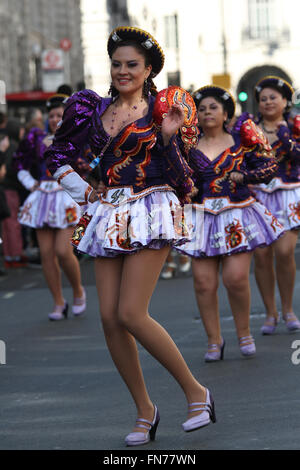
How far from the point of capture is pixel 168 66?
73.4 m

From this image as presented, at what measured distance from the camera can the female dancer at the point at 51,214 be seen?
33.9 ft

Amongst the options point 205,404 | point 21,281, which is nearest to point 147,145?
point 205,404

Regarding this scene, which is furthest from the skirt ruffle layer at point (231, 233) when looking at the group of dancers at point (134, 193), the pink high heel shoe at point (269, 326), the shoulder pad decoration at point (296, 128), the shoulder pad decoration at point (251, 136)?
the group of dancers at point (134, 193)

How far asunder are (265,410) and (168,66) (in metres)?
68.3

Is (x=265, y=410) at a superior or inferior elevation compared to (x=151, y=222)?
inferior

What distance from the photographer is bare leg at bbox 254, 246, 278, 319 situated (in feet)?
29.9

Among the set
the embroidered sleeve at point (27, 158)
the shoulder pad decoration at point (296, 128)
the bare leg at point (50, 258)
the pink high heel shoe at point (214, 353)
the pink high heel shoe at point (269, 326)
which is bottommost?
the pink high heel shoe at point (269, 326)

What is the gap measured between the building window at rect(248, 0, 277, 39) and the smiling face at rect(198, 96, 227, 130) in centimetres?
6498

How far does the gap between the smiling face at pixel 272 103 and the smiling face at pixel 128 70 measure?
12.2 feet

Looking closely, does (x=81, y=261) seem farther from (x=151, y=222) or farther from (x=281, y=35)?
(x=281, y=35)

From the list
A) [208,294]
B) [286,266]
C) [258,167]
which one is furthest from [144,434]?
[286,266]

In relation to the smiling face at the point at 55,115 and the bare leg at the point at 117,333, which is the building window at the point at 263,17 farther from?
the bare leg at the point at 117,333

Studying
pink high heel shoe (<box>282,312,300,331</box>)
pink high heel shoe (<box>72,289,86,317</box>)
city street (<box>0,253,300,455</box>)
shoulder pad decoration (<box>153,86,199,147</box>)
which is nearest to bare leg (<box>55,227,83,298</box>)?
pink high heel shoe (<box>72,289,86,317</box>)

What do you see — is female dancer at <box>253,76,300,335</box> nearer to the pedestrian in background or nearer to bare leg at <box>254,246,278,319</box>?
bare leg at <box>254,246,278,319</box>
